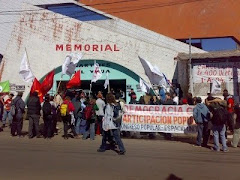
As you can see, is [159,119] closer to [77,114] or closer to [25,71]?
→ [77,114]

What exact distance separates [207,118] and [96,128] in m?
4.53

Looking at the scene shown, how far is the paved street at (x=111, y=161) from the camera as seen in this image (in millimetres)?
6918

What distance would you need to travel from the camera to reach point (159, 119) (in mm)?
12367

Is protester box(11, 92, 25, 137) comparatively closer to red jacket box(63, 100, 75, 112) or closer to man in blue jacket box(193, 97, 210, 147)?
red jacket box(63, 100, 75, 112)

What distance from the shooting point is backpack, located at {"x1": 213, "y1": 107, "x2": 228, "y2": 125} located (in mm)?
9992

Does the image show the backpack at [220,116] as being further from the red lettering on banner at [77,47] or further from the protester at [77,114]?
the red lettering on banner at [77,47]

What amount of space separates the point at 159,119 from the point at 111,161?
176 inches

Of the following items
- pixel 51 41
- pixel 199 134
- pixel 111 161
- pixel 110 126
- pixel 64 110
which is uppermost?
pixel 51 41

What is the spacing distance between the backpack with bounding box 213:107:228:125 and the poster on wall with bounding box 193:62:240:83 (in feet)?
25.0

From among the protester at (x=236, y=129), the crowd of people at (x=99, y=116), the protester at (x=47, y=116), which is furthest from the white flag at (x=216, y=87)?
the protester at (x=47, y=116)

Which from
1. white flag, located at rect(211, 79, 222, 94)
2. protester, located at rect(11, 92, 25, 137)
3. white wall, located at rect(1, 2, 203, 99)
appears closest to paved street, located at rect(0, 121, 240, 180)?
protester, located at rect(11, 92, 25, 137)

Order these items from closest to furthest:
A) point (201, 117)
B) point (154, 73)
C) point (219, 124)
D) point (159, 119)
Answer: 1. point (219, 124)
2. point (201, 117)
3. point (159, 119)
4. point (154, 73)

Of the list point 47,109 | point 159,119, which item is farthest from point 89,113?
point 159,119

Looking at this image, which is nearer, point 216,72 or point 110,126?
point 110,126
